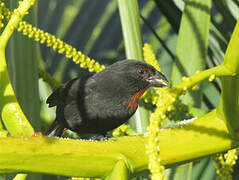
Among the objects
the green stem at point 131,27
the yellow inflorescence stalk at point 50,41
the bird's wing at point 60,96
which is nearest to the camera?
the yellow inflorescence stalk at point 50,41

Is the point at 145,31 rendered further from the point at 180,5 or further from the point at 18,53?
the point at 18,53

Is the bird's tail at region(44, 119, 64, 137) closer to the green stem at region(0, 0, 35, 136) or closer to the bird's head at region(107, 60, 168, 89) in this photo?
the bird's head at region(107, 60, 168, 89)

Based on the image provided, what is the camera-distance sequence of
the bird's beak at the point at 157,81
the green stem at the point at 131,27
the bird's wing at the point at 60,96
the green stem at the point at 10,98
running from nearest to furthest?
the green stem at the point at 10,98
the green stem at the point at 131,27
the bird's beak at the point at 157,81
the bird's wing at the point at 60,96

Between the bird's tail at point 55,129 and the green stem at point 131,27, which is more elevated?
the green stem at point 131,27

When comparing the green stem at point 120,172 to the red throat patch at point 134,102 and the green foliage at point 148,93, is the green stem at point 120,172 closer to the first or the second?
the green foliage at point 148,93

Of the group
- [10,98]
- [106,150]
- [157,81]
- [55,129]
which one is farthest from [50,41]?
[55,129]

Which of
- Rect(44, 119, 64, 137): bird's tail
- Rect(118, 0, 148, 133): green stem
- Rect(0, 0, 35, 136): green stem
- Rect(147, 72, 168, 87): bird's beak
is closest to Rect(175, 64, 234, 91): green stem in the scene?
Rect(0, 0, 35, 136): green stem

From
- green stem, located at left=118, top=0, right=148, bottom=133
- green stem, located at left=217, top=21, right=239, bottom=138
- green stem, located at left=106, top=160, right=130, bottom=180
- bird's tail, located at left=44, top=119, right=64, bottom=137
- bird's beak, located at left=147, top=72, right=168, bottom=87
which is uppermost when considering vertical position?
green stem, located at left=118, top=0, right=148, bottom=133

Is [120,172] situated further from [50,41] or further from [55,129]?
[55,129]

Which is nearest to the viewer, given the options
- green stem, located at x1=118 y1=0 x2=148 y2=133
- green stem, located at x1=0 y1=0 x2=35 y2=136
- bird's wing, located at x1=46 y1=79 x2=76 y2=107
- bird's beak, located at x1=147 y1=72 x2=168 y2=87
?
green stem, located at x1=0 y1=0 x2=35 y2=136

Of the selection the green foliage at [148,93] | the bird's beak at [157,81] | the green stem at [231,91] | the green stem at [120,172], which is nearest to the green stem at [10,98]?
the green foliage at [148,93]
